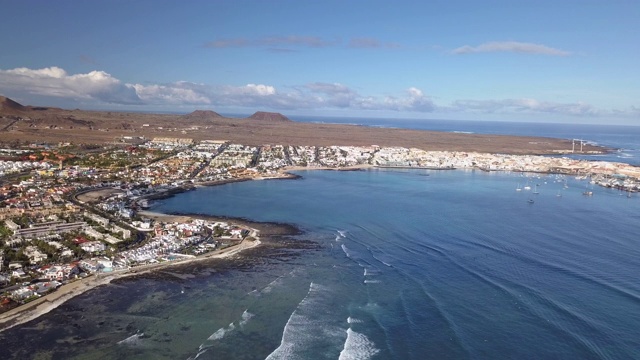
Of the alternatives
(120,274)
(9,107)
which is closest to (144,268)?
(120,274)

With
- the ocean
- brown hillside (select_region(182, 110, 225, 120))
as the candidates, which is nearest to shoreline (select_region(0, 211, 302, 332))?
the ocean

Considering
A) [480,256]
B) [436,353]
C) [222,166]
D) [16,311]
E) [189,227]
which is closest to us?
[436,353]

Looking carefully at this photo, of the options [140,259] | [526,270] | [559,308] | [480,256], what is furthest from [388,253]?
[140,259]

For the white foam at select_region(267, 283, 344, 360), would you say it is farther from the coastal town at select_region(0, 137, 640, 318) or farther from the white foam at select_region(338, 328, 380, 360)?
the coastal town at select_region(0, 137, 640, 318)

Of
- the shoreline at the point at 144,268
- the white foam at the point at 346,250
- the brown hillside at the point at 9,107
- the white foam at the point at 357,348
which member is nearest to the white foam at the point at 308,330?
the white foam at the point at 357,348

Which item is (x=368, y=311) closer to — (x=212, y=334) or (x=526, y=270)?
(x=212, y=334)

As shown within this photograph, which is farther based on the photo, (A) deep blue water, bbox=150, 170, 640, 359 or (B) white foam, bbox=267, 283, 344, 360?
(A) deep blue water, bbox=150, 170, 640, 359

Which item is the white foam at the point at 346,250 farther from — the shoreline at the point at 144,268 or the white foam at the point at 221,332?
the white foam at the point at 221,332
